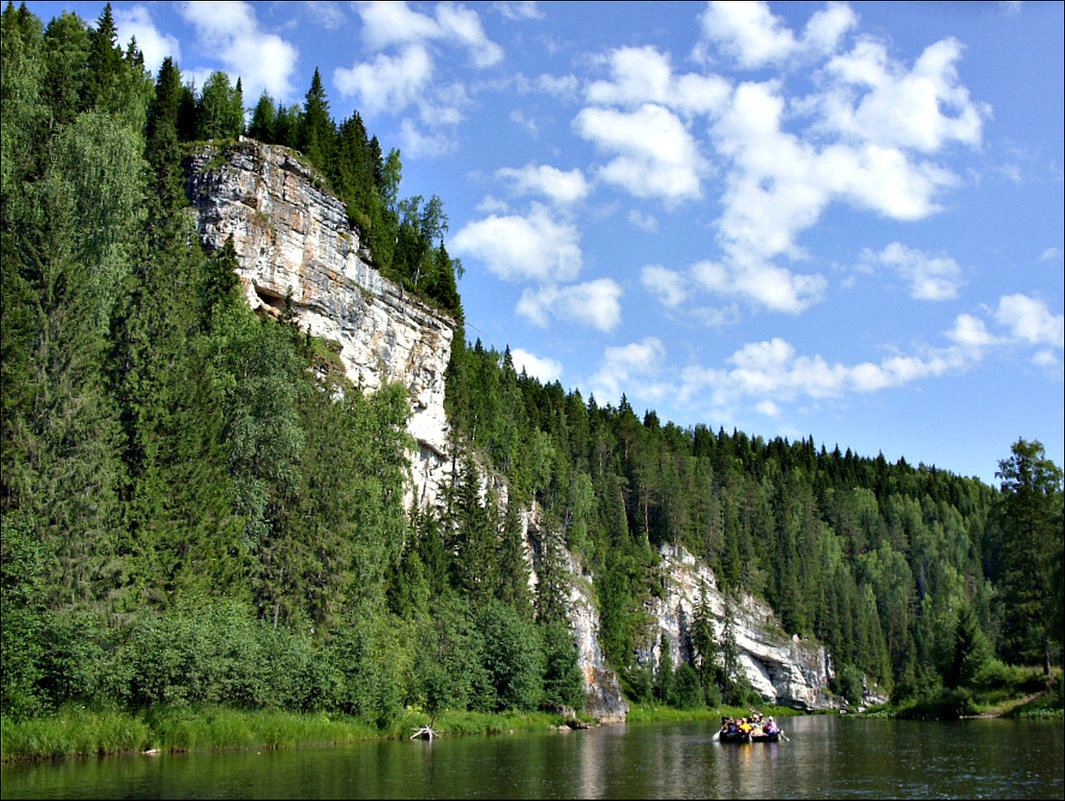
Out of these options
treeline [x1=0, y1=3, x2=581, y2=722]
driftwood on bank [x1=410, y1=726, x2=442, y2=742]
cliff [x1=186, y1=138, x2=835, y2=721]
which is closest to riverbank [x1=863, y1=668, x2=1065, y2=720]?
cliff [x1=186, y1=138, x2=835, y2=721]

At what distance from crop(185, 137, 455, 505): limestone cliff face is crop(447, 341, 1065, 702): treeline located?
932 centimetres

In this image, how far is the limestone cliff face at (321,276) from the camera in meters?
67.3

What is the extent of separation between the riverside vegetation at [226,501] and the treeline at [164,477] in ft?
0.47

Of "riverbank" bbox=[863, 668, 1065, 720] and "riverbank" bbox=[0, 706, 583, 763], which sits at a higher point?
"riverbank" bbox=[0, 706, 583, 763]

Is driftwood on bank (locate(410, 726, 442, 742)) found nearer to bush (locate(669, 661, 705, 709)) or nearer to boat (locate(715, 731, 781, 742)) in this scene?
boat (locate(715, 731, 781, 742))

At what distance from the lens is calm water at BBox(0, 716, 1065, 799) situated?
2623 cm

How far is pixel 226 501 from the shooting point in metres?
46.4

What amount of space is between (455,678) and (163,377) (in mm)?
28713

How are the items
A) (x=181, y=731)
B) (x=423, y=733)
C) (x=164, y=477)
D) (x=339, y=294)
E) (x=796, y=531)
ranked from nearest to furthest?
(x=181, y=731) < (x=164, y=477) < (x=423, y=733) < (x=339, y=294) < (x=796, y=531)

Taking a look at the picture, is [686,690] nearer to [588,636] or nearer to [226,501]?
[588,636]

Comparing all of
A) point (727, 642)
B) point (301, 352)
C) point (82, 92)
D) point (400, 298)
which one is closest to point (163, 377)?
point (301, 352)

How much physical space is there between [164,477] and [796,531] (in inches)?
4968

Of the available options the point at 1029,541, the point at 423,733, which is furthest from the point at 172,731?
the point at 1029,541

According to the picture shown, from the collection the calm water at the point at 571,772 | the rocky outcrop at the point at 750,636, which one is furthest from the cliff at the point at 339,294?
the calm water at the point at 571,772
